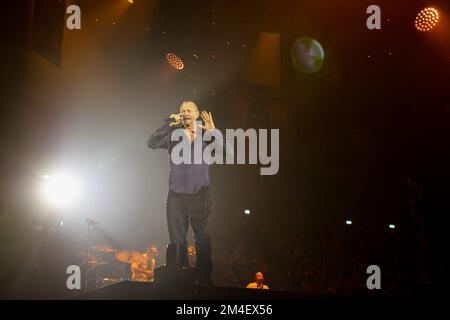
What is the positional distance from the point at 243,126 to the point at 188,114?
5887 mm

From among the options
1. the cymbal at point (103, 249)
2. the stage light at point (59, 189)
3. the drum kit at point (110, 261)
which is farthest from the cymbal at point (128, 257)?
the stage light at point (59, 189)

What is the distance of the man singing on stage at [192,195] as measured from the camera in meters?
3.52

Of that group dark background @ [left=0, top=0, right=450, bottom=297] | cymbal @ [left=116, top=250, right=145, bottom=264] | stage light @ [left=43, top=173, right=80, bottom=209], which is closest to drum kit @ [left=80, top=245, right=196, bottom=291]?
cymbal @ [left=116, top=250, right=145, bottom=264]

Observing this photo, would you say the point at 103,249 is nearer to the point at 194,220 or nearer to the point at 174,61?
the point at 174,61

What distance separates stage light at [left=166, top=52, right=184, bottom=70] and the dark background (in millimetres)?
173

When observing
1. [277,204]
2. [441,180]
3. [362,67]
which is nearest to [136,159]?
[277,204]

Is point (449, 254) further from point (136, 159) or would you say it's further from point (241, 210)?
point (136, 159)

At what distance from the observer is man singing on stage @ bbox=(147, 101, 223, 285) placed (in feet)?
11.5

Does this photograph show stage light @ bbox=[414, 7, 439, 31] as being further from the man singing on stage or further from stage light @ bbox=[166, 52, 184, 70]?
the man singing on stage

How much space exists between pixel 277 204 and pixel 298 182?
0.79 m

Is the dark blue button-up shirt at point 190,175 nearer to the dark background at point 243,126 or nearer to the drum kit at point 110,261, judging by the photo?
the dark background at point 243,126

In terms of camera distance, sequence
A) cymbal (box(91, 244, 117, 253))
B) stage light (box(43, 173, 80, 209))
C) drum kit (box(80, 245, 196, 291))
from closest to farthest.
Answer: stage light (box(43, 173, 80, 209)), drum kit (box(80, 245, 196, 291)), cymbal (box(91, 244, 117, 253))

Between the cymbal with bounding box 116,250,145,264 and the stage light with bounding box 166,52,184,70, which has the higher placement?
the stage light with bounding box 166,52,184,70

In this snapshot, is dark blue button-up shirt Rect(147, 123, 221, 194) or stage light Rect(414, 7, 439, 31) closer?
dark blue button-up shirt Rect(147, 123, 221, 194)
